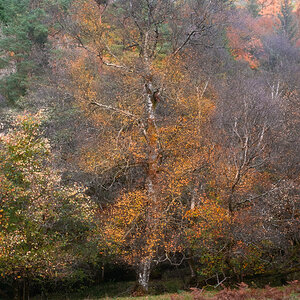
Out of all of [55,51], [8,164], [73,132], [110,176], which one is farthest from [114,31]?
[8,164]

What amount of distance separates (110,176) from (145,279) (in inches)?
364

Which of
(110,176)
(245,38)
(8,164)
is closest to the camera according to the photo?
(8,164)

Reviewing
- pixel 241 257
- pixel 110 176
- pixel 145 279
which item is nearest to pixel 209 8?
pixel 110 176

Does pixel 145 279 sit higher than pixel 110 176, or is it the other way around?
pixel 110 176

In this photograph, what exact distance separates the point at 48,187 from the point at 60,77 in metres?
19.4

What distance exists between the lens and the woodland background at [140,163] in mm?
17172

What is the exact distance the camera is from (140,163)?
2169 cm

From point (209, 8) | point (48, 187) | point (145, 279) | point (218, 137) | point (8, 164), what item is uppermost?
point (209, 8)

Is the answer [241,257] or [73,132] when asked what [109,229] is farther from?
[73,132]

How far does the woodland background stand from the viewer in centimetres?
1717

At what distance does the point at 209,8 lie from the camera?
72.1 ft

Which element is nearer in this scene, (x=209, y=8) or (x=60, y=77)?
(x=209, y=8)

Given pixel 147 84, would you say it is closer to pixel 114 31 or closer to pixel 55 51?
pixel 114 31

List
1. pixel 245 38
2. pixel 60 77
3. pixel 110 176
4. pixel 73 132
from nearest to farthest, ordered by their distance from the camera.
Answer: pixel 110 176
pixel 73 132
pixel 60 77
pixel 245 38
